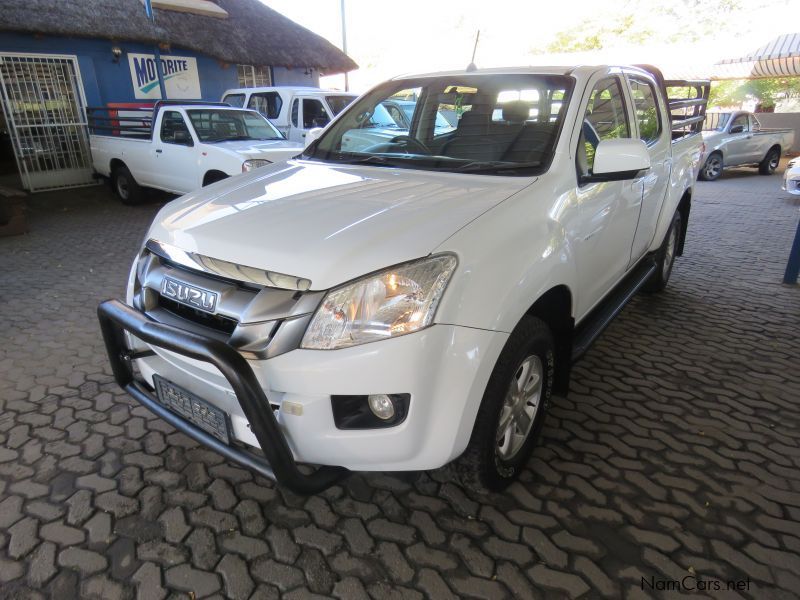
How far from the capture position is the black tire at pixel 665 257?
14.8 feet

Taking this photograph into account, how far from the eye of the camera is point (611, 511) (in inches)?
89.9

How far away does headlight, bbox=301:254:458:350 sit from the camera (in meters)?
1.70

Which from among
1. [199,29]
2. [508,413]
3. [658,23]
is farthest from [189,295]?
[658,23]

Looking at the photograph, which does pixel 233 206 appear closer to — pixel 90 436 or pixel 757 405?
pixel 90 436

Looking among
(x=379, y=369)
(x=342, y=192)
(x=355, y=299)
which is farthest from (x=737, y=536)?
(x=342, y=192)

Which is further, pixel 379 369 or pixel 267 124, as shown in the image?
pixel 267 124

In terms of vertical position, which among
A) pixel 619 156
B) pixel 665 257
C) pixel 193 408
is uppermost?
pixel 619 156

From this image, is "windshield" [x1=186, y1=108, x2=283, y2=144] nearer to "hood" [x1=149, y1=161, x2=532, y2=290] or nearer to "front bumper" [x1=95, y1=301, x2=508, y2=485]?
"hood" [x1=149, y1=161, x2=532, y2=290]

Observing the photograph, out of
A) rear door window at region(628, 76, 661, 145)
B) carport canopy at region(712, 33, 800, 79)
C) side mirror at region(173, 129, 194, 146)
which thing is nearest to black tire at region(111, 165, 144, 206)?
side mirror at region(173, 129, 194, 146)

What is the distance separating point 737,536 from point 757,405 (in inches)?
49.8

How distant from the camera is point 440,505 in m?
2.32

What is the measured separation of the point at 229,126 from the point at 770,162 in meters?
14.1

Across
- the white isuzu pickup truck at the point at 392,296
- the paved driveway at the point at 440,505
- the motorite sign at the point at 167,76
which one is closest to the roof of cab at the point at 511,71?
the white isuzu pickup truck at the point at 392,296

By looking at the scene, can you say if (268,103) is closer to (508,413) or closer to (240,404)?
(508,413)
